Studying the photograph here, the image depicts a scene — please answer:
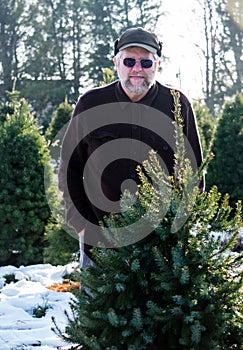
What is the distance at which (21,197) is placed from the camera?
6516mm

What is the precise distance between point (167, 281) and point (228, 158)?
229 inches

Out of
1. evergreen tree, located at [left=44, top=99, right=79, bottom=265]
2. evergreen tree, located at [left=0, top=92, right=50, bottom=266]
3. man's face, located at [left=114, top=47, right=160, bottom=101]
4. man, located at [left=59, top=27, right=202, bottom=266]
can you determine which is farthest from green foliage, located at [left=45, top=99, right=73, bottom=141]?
man's face, located at [left=114, top=47, right=160, bottom=101]

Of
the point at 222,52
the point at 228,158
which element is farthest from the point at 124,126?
the point at 222,52

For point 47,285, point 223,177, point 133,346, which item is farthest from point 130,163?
point 223,177

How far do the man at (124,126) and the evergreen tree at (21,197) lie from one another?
3.18 metres

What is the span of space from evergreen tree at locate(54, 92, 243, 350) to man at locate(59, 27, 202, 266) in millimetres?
1011

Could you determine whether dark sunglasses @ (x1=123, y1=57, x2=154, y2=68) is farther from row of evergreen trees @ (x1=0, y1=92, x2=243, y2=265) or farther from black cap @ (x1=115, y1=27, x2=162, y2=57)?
row of evergreen trees @ (x1=0, y1=92, x2=243, y2=265)

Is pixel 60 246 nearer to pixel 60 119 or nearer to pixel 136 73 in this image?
pixel 136 73

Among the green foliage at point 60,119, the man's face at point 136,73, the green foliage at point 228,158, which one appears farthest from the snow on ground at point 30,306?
the green foliage at point 60,119

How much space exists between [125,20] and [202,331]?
27518 mm

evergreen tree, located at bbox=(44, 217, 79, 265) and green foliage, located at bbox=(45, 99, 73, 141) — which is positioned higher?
green foliage, located at bbox=(45, 99, 73, 141)

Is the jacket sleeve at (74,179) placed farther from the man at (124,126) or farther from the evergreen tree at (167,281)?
the evergreen tree at (167,281)

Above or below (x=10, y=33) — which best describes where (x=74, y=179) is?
below

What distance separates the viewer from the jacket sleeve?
11.1 ft
